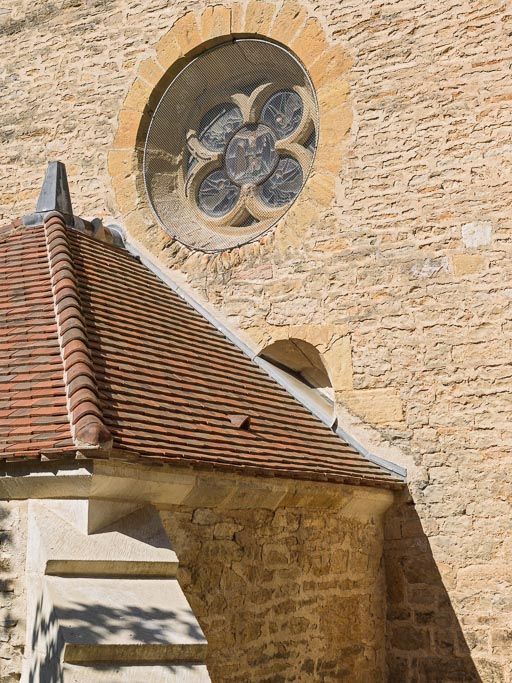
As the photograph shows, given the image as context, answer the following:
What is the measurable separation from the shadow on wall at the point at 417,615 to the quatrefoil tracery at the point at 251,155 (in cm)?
299

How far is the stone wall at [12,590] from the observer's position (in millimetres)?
4387

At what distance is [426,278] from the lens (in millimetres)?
7254

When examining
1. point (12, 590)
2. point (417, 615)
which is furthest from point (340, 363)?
point (12, 590)

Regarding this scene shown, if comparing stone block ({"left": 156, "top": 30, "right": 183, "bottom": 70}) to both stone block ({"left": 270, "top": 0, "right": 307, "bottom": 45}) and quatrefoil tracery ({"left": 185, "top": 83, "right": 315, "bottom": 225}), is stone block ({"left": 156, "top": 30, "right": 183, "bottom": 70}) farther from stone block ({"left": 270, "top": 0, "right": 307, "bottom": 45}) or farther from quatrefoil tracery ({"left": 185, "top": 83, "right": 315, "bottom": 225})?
stone block ({"left": 270, "top": 0, "right": 307, "bottom": 45})

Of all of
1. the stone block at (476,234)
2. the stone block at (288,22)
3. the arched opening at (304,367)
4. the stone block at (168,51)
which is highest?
the stone block at (168,51)

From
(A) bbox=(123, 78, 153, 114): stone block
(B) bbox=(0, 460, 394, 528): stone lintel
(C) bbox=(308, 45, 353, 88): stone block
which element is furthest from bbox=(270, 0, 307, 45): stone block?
(B) bbox=(0, 460, 394, 528): stone lintel

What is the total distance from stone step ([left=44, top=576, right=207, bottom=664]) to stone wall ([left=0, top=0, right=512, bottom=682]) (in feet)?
9.99

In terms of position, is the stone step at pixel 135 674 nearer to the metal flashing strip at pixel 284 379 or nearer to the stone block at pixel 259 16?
the metal flashing strip at pixel 284 379

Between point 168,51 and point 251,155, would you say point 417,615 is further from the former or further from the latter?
point 168,51

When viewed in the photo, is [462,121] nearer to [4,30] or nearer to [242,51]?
[242,51]

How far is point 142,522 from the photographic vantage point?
4.70 m

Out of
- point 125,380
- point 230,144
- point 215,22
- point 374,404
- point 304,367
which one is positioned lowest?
point 125,380

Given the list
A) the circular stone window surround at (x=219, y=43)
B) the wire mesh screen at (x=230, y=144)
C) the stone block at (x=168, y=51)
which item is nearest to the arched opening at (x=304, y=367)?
the circular stone window surround at (x=219, y=43)

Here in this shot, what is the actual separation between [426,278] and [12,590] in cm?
408
